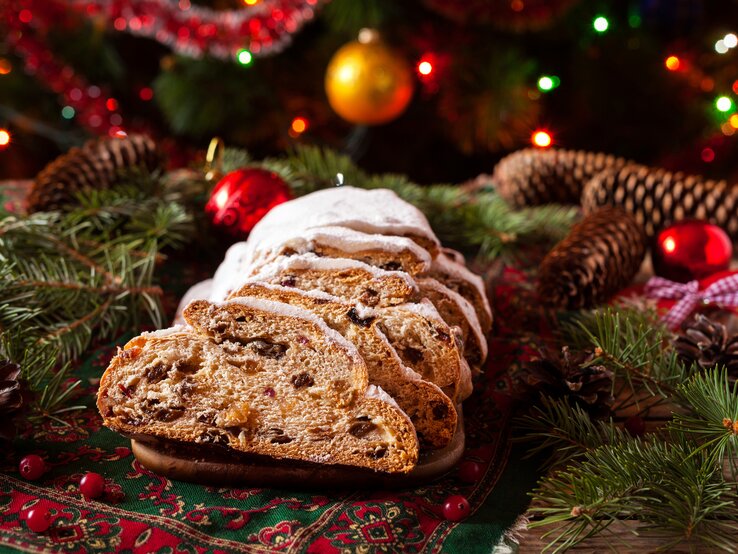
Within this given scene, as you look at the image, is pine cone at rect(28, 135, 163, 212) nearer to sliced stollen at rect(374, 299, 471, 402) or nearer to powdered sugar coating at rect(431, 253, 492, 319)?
powdered sugar coating at rect(431, 253, 492, 319)

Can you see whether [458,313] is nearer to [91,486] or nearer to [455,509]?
[455,509]

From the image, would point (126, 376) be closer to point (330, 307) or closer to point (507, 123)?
point (330, 307)

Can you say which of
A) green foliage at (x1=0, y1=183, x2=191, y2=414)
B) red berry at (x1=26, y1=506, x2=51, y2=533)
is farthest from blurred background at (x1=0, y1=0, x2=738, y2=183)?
red berry at (x1=26, y1=506, x2=51, y2=533)

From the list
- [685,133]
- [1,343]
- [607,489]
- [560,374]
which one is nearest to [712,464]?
[607,489]

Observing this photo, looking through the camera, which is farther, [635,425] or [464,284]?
[464,284]

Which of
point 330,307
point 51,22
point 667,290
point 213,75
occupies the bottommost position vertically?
point 667,290

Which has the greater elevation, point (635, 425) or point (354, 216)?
point (354, 216)

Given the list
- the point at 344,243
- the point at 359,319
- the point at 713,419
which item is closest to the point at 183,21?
the point at 344,243
